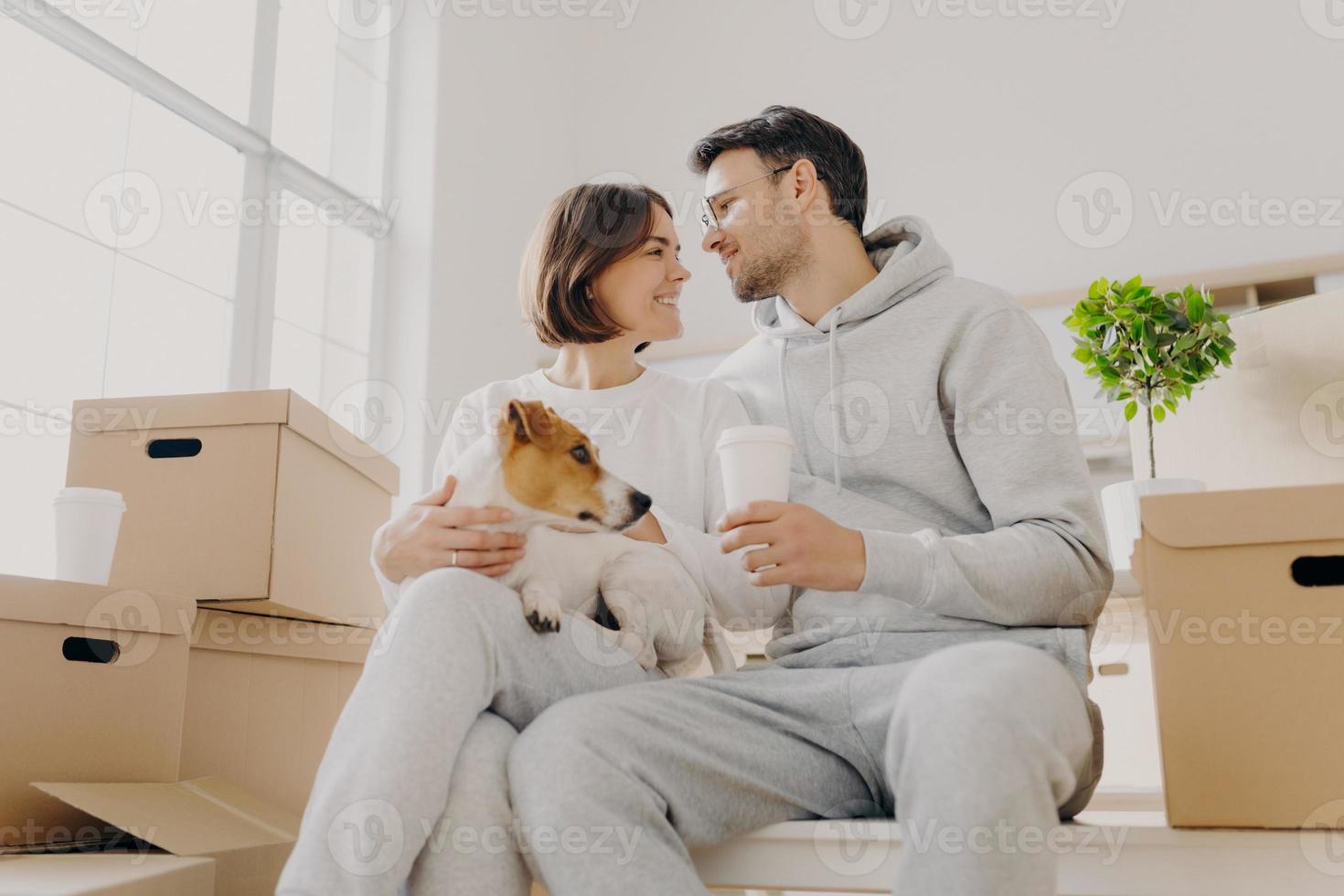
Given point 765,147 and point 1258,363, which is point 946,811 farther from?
point 1258,363

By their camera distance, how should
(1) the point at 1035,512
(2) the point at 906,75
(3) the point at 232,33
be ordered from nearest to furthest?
(1) the point at 1035,512 → (3) the point at 232,33 → (2) the point at 906,75

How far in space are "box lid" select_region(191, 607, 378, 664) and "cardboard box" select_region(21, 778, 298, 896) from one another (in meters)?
0.21

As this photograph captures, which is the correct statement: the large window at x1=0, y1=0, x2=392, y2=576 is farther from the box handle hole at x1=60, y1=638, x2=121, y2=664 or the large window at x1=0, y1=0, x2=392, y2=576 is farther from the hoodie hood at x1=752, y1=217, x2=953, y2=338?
the hoodie hood at x1=752, y1=217, x2=953, y2=338

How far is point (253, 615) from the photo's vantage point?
1.61 meters

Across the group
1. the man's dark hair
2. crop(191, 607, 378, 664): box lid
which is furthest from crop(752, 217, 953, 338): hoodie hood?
crop(191, 607, 378, 664): box lid

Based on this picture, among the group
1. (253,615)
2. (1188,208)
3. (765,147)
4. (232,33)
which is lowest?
(253,615)

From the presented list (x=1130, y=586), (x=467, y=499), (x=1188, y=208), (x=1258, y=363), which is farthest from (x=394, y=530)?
(x=1188, y=208)

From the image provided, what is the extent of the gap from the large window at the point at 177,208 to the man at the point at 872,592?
1.36 metres

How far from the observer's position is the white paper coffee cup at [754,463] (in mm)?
1049

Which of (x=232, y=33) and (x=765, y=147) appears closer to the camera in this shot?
(x=765, y=147)

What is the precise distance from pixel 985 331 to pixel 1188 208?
179 cm

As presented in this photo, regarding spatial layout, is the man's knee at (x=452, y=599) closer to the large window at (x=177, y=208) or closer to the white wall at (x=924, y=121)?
the large window at (x=177, y=208)

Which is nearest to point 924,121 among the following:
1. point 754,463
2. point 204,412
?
point 204,412

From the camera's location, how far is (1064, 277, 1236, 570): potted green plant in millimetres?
1959
